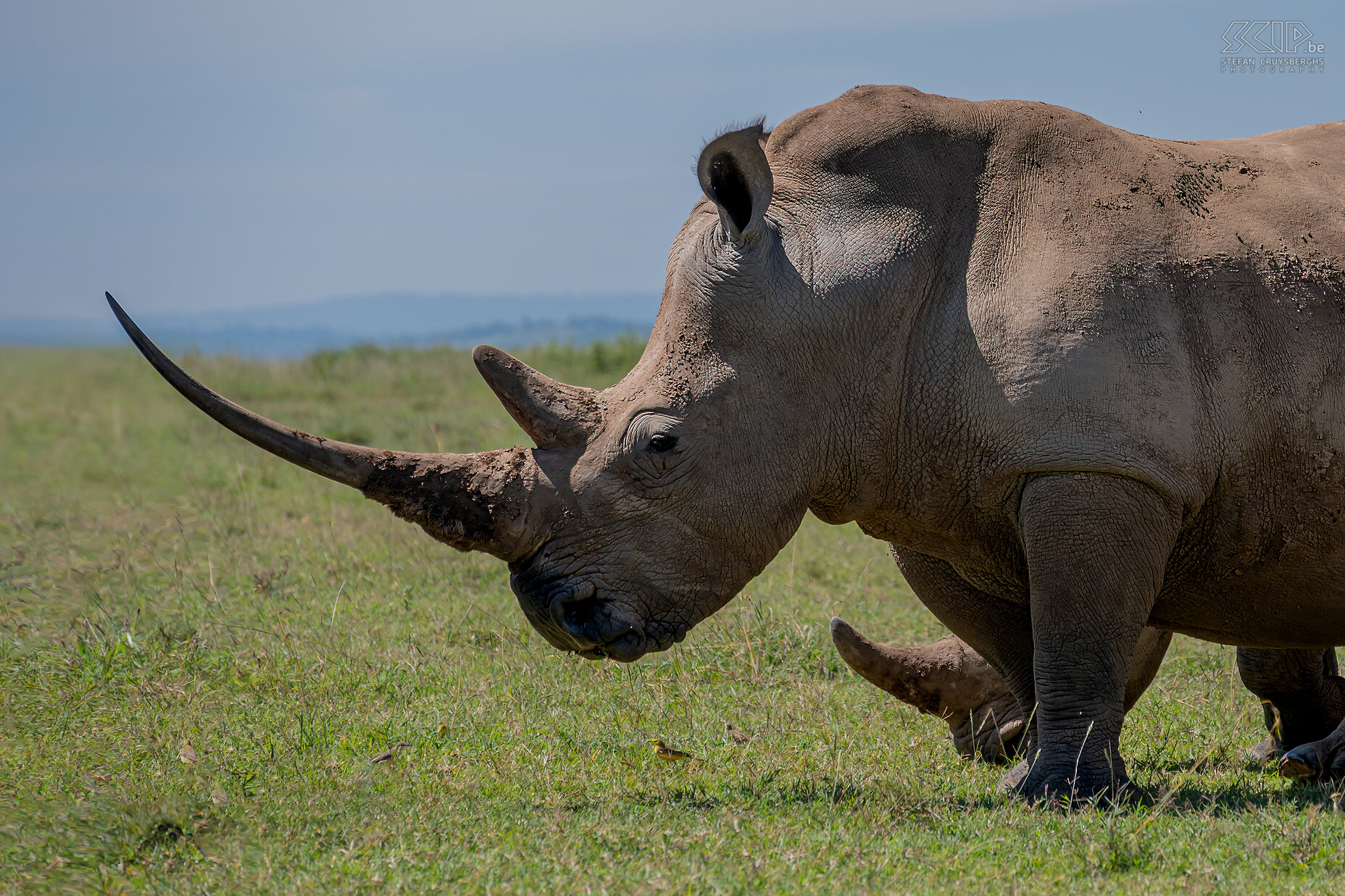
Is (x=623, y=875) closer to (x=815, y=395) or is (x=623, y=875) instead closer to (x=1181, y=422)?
(x=815, y=395)

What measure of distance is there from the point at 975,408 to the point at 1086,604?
2.30ft

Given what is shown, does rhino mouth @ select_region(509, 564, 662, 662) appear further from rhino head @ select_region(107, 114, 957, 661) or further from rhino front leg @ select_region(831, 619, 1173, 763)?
rhino front leg @ select_region(831, 619, 1173, 763)

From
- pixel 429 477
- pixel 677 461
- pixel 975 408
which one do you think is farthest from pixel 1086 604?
pixel 429 477

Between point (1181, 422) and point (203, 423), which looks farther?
point (203, 423)

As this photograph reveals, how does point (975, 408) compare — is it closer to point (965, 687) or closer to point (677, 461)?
point (677, 461)

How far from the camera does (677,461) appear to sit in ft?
14.6

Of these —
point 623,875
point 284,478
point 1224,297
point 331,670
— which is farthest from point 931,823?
point 284,478

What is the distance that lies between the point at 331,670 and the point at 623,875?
2.85 metres

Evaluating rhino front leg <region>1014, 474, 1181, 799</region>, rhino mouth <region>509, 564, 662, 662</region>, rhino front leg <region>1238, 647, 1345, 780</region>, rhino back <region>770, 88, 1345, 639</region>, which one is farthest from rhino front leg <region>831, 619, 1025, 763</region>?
rhino mouth <region>509, 564, 662, 662</region>

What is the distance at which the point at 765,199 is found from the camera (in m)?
4.53

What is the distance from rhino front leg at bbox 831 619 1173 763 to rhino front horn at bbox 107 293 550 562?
1.56m

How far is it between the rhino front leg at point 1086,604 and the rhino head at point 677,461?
74 cm

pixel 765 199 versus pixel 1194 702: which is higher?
pixel 765 199

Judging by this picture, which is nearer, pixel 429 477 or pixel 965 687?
pixel 429 477
